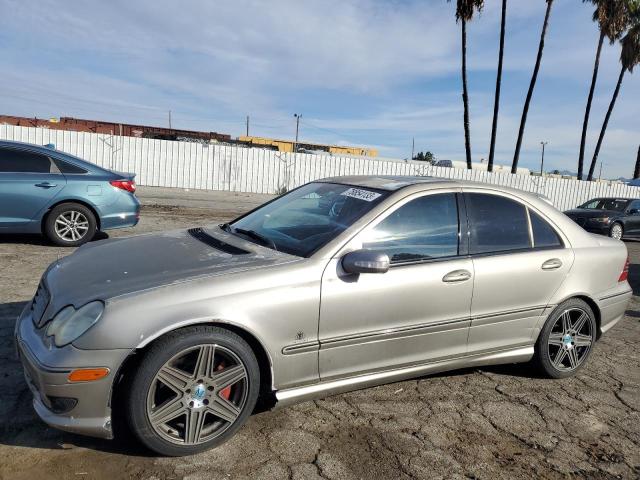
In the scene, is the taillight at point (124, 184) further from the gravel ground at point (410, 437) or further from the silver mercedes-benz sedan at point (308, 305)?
the silver mercedes-benz sedan at point (308, 305)

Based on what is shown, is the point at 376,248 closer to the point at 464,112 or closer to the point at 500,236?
the point at 500,236

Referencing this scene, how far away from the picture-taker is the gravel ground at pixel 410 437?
2.65m

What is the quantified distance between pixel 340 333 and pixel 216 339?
76cm

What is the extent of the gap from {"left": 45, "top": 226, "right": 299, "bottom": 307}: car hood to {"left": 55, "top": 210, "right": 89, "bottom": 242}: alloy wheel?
4219mm

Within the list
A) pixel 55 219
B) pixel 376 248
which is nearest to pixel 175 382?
pixel 376 248

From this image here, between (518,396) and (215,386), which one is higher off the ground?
(215,386)

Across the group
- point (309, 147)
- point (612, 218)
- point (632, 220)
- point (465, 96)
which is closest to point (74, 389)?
point (612, 218)

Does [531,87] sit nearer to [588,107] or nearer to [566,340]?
[588,107]

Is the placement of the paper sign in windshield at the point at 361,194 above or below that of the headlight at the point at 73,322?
above

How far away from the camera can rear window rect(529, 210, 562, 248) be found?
12.9 feet

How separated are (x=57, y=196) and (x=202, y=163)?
13.4 meters

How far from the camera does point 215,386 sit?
8.98 ft

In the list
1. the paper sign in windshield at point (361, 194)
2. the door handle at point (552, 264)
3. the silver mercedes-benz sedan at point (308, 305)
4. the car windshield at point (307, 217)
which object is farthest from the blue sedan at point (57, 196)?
the door handle at point (552, 264)

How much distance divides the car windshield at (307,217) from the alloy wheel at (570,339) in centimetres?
181
